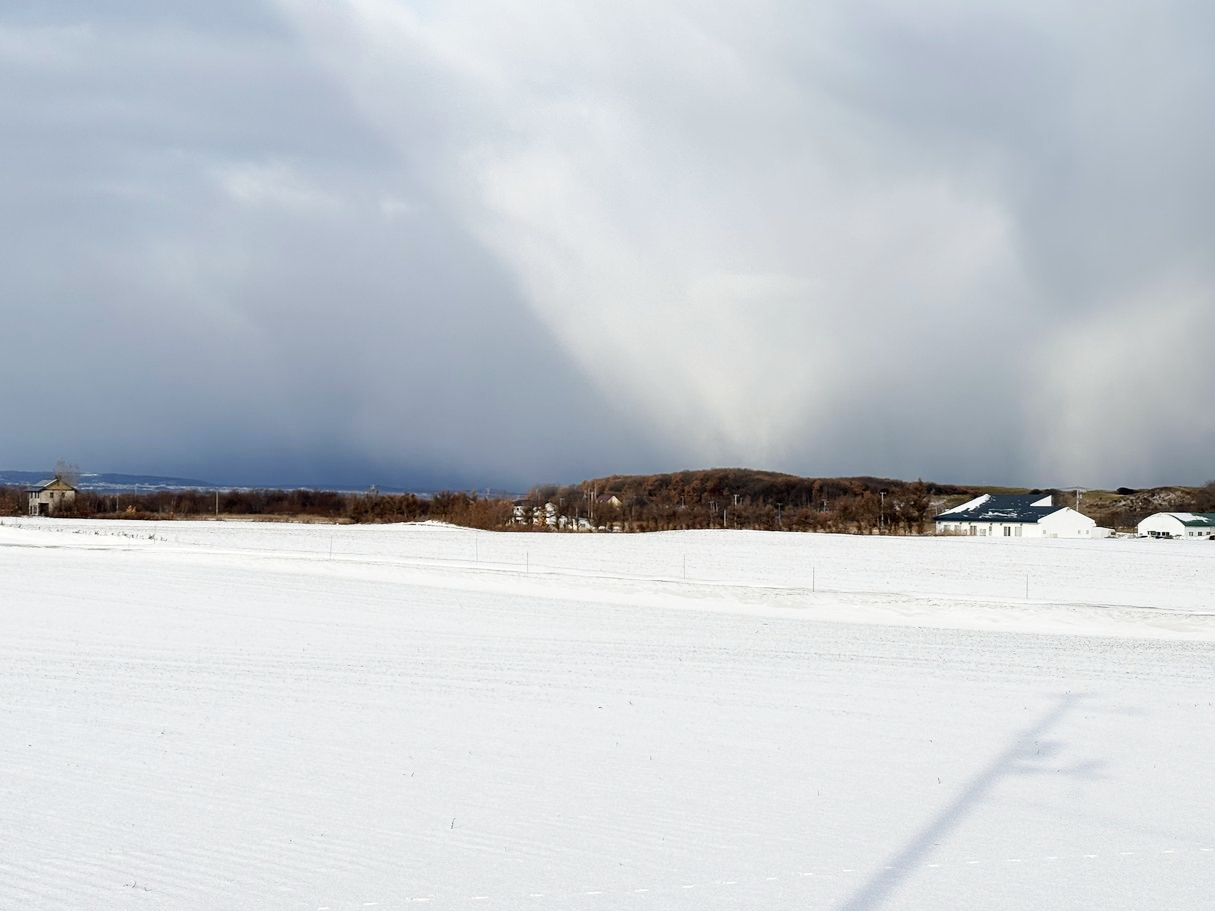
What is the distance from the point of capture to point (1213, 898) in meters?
6.70

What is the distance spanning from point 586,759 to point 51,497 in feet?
390

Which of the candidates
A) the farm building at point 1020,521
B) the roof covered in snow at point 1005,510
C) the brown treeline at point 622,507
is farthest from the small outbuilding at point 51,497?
the roof covered in snow at point 1005,510

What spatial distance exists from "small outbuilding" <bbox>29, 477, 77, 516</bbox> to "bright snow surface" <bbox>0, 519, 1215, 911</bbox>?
91276 mm

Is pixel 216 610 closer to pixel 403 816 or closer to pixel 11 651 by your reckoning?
pixel 11 651

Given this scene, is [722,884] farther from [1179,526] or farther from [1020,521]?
[1179,526]

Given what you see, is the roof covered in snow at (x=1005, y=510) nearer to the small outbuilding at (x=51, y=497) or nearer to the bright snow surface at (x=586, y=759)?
the bright snow surface at (x=586, y=759)

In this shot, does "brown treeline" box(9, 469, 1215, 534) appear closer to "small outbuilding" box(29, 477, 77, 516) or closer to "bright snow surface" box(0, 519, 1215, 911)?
"small outbuilding" box(29, 477, 77, 516)

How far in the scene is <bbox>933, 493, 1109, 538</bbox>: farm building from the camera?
97.5 metres

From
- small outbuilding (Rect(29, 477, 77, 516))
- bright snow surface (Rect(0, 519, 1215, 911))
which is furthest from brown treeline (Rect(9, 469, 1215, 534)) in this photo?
bright snow surface (Rect(0, 519, 1215, 911))

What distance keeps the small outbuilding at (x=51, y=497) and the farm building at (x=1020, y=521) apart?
82.0m

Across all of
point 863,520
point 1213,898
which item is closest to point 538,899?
point 1213,898

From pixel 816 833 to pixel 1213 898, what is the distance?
8.22 ft

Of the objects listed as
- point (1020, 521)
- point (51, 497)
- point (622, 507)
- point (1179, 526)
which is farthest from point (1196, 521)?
point (51, 497)

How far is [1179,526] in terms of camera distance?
109 meters
